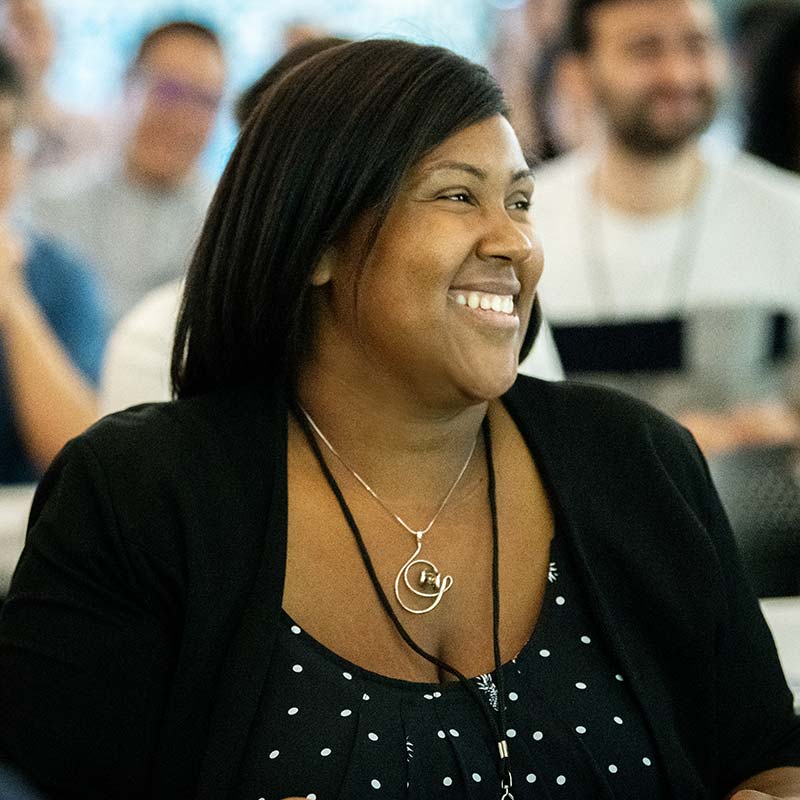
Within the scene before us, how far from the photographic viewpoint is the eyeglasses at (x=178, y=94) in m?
4.21

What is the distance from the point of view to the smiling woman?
1.39 meters

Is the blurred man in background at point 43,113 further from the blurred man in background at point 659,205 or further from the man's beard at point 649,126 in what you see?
the man's beard at point 649,126

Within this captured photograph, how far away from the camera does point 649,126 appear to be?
13.1ft

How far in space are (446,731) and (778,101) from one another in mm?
3606

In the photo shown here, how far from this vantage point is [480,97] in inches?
59.7

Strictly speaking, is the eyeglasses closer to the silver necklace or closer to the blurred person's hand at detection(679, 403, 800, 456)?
the blurred person's hand at detection(679, 403, 800, 456)

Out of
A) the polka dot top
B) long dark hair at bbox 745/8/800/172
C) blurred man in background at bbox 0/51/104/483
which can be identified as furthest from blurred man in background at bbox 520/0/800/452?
the polka dot top

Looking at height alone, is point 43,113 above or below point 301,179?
below

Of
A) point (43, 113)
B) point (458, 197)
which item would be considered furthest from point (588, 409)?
point (43, 113)

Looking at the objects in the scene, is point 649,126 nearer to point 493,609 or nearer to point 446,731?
point 493,609

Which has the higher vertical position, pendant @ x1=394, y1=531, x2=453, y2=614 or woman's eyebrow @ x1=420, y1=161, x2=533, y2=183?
woman's eyebrow @ x1=420, y1=161, x2=533, y2=183

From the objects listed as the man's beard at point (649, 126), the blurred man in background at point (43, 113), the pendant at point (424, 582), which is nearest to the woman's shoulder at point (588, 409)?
the pendant at point (424, 582)

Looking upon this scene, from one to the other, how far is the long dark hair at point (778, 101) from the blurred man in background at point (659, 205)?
0.35 metres

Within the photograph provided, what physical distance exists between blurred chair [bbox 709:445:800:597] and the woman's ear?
2.74 ft
